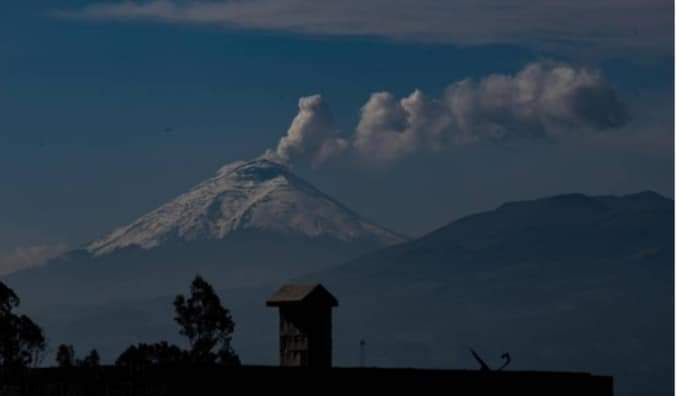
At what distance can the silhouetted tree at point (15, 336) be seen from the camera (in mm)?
49406

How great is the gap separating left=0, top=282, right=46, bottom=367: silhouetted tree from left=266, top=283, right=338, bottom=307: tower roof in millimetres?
13713

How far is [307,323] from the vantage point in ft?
117

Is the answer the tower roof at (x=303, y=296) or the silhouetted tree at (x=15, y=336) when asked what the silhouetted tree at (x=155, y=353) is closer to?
the silhouetted tree at (x=15, y=336)

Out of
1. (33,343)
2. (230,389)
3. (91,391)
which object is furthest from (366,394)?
(33,343)

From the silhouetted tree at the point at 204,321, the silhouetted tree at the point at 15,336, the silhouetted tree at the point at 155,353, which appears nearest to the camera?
the silhouetted tree at the point at 15,336

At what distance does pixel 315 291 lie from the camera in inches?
1404

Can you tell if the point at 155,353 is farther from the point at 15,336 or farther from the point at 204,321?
the point at 15,336

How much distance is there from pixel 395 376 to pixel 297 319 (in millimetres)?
3422

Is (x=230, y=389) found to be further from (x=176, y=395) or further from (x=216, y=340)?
(x=216, y=340)

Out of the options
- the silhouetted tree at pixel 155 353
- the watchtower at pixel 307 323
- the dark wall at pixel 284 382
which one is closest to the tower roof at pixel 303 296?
the watchtower at pixel 307 323

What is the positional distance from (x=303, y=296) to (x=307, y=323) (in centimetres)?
51

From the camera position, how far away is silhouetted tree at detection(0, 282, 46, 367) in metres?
49.4

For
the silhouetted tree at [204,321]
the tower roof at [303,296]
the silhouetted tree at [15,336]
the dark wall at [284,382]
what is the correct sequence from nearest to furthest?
the dark wall at [284,382] < the tower roof at [303,296] < the silhouetted tree at [15,336] < the silhouetted tree at [204,321]

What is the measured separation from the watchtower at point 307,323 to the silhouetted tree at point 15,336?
13726 mm
